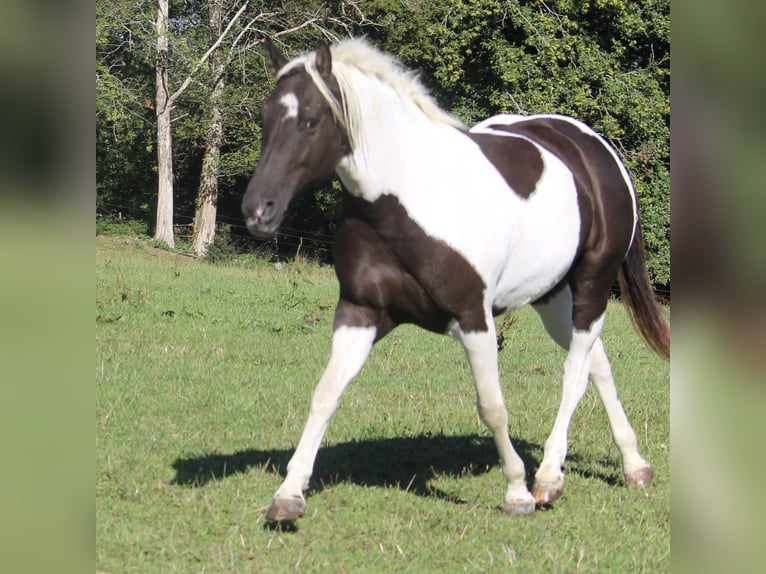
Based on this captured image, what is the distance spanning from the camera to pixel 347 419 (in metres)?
6.31

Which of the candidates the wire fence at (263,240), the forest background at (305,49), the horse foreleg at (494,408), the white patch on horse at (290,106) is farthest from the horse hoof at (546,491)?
the wire fence at (263,240)

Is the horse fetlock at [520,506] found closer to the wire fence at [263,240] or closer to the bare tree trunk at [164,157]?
the wire fence at [263,240]

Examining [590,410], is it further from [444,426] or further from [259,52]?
[259,52]

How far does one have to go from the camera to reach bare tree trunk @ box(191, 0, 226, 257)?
86.4 ft

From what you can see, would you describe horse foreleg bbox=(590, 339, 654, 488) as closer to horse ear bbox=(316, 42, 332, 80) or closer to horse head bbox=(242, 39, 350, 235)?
horse head bbox=(242, 39, 350, 235)

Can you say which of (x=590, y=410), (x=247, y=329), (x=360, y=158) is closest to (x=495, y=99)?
(x=247, y=329)

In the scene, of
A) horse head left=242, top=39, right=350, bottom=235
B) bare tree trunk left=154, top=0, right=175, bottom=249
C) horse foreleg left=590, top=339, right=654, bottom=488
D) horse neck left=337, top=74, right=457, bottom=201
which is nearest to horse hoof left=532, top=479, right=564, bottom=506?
horse foreleg left=590, top=339, right=654, bottom=488

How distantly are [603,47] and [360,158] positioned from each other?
22.4 meters

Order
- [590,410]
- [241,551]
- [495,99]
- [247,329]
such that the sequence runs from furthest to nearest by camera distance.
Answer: [495,99], [247,329], [590,410], [241,551]

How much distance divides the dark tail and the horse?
944 mm

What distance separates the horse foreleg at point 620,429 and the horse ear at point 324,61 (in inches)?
106

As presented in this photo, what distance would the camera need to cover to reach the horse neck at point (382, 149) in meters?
4.21

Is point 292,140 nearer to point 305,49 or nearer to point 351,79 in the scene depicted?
point 351,79
